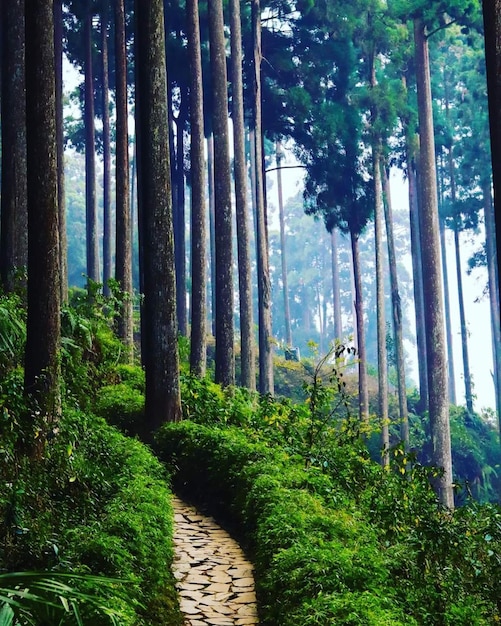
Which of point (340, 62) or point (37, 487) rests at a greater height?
point (340, 62)

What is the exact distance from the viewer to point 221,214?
730 inches

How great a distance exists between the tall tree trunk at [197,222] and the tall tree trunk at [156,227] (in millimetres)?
4629

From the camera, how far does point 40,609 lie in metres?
4.21

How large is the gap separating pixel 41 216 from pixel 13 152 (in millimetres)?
5415

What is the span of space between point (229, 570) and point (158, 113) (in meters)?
7.26

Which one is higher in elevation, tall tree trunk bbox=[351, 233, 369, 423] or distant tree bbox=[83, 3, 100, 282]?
distant tree bbox=[83, 3, 100, 282]

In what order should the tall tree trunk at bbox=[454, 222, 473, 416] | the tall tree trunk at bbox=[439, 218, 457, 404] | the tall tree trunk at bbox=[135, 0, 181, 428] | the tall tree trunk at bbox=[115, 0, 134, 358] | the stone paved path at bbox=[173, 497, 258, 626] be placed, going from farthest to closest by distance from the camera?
1. the tall tree trunk at bbox=[439, 218, 457, 404]
2. the tall tree trunk at bbox=[454, 222, 473, 416]
3. the tall tree trunk at bbox=[115, 0, 134, 358]
4. the tall tree trunk at bbox=[135, 0, 181, 428]
5. the stone paved path at bbox=[173, 497, 258, 626]

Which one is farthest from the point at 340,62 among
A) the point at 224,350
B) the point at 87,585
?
the point at 87,585

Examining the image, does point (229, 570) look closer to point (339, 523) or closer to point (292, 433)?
point (339, 523)

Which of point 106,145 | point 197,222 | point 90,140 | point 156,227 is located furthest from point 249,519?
point 106,145

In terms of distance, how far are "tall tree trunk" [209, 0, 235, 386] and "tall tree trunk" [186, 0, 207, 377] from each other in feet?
1.04

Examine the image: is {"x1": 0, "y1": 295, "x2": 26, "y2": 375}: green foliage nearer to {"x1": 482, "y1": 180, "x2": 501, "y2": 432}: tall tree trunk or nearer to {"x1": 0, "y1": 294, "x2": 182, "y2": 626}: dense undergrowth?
{"x1": 0, "y1": 294, "x2": 182, "y2": 626}: dense undergrowth

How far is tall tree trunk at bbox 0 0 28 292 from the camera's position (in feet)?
45.8

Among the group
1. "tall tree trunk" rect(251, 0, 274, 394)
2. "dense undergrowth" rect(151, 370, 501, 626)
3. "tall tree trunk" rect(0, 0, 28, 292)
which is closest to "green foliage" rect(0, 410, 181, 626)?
"dense undergrowth" rect(151, 370, 501, 626)
